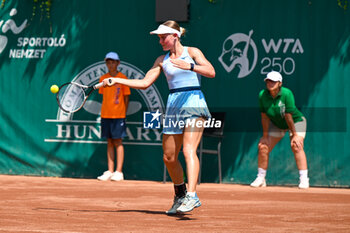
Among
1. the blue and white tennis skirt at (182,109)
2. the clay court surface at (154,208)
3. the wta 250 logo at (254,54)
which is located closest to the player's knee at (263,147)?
the clay court surface at (154,208)

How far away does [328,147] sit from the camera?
9.92m

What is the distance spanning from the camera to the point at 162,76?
1059 centimetres

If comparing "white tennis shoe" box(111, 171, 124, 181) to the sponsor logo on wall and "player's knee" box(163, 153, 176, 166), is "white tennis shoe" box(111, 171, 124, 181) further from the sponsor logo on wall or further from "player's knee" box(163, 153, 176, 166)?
"player's knee" box(163, 153, 176, 166)

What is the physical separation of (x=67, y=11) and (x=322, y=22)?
12.8 feet

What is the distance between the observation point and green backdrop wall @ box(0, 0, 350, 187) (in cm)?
990

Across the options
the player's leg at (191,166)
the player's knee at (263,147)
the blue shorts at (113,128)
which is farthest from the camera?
the blue shorts at (113,128)

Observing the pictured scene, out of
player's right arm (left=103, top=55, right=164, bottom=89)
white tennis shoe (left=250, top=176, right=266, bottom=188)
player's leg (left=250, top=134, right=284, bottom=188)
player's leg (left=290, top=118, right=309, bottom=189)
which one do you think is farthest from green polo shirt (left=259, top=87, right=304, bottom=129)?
player's right arm (left=103, top=55, right=164, bottom=89)

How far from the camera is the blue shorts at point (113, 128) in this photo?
10539mm

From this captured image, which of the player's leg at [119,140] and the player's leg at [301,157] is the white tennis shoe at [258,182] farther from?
the player's leg at [119,140]

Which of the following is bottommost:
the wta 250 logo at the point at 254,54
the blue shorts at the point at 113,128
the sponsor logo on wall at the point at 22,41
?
the blue shorts at the point at 113,128

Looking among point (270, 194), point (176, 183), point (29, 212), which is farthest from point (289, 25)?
point (29, 212)

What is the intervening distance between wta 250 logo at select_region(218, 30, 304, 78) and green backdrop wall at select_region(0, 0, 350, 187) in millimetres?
14

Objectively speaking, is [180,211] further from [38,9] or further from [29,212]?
[38,9]

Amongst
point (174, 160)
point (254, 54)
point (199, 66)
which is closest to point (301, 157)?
point (254, 54)
